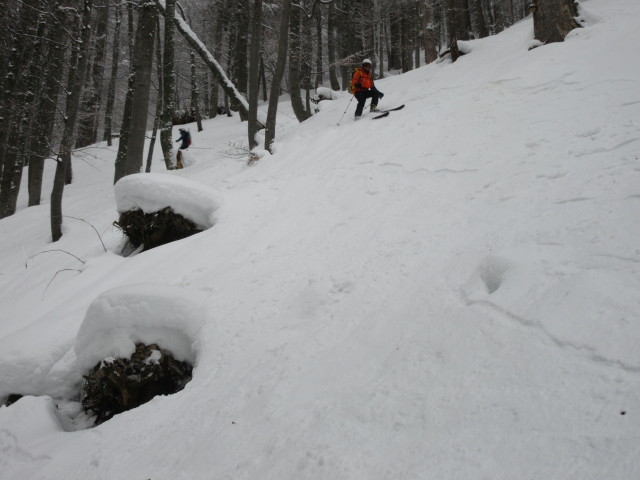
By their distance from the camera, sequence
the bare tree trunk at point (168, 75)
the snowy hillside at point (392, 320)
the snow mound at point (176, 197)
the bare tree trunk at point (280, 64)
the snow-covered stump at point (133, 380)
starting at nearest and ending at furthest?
the snowy hillside at point (392, 320), the snow-covered stump at point (133, 380), the snow mound at point (176, 197), the bare tree trunk at point (280, 64), the bare tree trunk at point (168, 75)

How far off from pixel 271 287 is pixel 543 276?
226 centimetres

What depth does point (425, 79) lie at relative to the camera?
10.2m

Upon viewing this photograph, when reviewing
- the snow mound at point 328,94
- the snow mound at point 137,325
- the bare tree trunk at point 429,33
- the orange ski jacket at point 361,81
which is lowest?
the snow mound at point 137,325

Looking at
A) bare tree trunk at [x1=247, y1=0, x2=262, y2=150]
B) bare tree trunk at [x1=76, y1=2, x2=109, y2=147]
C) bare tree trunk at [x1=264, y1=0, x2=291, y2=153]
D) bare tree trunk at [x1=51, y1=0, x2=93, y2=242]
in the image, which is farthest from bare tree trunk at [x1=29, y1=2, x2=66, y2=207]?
bare tree trunk at [x1=264, y1=0, x2=291, y2=153]

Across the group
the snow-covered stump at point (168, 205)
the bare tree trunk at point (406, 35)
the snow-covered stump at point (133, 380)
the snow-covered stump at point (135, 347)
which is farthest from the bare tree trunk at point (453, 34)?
the bare tree trunk at point (406, 35)

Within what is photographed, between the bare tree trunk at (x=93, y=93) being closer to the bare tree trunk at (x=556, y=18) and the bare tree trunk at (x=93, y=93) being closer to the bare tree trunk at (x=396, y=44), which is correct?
the bare tree trunk at (x=556, y=18)

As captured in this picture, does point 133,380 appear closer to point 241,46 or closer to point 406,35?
point 241,46

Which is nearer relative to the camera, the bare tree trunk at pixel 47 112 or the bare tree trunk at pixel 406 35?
the bare tree trunk at pixel 47 112

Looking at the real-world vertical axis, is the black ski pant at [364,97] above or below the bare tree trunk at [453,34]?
below

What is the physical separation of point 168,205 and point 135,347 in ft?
8.78

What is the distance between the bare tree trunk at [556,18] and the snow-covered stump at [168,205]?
827 cm

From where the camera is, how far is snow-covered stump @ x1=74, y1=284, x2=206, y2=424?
311cm

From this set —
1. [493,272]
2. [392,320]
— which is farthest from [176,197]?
[493,272]

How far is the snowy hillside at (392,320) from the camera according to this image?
6.09 ft
